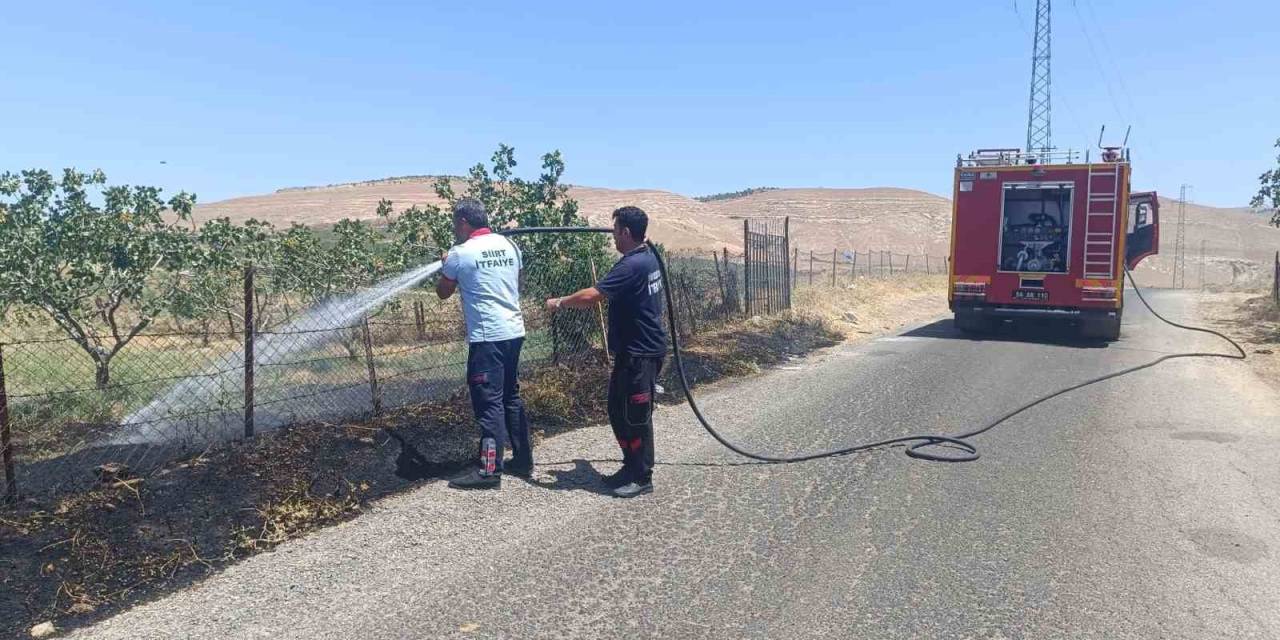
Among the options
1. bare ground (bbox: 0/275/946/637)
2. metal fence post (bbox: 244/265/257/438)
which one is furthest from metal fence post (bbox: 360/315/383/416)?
metal fence post (bbox: 244/265/257/438)

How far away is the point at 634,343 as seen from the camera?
5.52 metres

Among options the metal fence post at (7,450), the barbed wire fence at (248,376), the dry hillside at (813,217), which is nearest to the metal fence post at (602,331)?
the barbed wire fence at (248,376)

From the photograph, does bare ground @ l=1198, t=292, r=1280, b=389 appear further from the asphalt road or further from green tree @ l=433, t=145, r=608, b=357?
green tree @ l=433, t=145, r=608, b=357

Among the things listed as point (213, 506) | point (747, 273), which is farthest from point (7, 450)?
point (747, 273)

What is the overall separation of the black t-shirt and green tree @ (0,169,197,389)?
555cm

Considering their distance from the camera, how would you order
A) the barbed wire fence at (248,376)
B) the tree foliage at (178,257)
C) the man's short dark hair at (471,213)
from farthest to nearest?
the tree foliage at (178,257)
the barbed wire fence at (248,376)
the man's short dark hair at (471,213)

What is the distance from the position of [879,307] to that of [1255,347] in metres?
9.21

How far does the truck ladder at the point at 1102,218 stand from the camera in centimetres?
1416

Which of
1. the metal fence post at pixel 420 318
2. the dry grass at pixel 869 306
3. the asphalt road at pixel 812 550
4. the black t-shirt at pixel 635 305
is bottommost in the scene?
the asphalt road at pixel 812 550

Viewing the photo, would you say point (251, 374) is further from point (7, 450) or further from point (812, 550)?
point (812, 550)

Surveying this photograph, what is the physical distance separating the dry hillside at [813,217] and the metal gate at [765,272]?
131 ft

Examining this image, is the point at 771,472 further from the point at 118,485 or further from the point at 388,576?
the point at 118,485

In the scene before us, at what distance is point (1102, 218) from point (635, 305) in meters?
11.7

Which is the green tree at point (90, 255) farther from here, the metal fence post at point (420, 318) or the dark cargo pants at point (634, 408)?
the dark cargo pants at point (634, 408)
